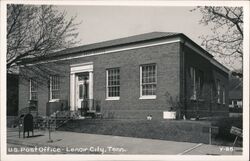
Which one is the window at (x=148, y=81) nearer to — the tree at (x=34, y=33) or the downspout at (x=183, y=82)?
the downspout at (x=183, y=82)

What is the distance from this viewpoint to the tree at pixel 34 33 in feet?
37.1

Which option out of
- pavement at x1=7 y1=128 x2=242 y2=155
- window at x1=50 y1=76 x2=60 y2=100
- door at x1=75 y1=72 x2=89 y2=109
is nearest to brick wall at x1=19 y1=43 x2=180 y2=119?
door at x1=75 y1=72 x2=89 y2=109

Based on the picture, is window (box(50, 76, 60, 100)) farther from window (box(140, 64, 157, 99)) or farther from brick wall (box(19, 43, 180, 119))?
window (box(140, 64, 157, 99))

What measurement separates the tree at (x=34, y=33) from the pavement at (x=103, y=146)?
320cm

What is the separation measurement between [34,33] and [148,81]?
6.01 metres

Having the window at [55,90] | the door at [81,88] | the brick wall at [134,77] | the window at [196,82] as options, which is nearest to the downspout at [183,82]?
the brick wall at [134,77]

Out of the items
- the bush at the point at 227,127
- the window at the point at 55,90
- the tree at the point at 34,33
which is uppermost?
the tree at the point at 34,33

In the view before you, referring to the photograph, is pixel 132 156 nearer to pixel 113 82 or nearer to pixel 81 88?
pixel 113 82

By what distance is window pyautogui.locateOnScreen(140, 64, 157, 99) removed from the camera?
15578mm

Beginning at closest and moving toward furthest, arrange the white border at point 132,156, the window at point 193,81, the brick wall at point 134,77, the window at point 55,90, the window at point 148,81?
the white border at point 132,156
the brick wall at point 134,77
the window at point 148,81
the window at point 193,81
the window at point 55,90

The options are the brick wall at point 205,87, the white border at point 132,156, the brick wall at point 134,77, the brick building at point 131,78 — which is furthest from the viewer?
the brick wall at point 205,87

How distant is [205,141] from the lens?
34.4 ft

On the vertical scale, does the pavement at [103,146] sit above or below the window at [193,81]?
below

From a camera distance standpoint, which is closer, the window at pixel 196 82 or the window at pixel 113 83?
the window at pixel 196 82
